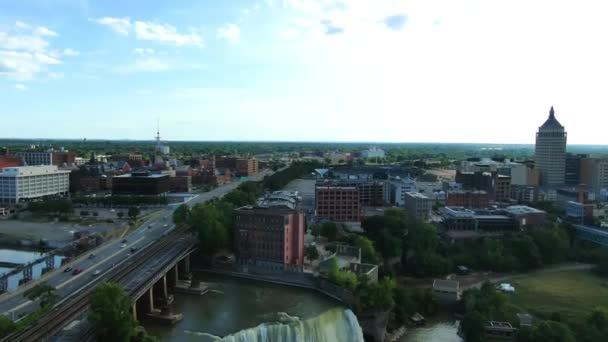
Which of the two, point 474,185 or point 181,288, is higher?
point 474,185

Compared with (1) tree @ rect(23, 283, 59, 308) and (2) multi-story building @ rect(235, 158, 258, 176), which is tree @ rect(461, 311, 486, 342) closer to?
(1) tree @ rect(23, 283, 59, 308)

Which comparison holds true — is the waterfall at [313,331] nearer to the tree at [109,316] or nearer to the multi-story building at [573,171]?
the tree at [109,316]

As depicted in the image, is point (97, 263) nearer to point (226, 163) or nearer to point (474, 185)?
point (474, 185)

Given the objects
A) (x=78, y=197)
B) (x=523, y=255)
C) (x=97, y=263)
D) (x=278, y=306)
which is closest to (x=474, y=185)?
(x=523, y=255)

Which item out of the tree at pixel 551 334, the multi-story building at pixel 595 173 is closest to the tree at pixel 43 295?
the tree at pixel 551 334

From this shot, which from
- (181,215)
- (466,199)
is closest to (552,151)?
(466,199)

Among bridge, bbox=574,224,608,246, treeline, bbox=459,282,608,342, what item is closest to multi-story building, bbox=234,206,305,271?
treeline, bbox=459,282,608,342
